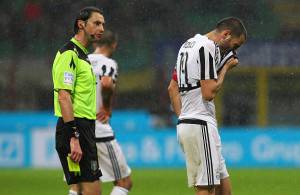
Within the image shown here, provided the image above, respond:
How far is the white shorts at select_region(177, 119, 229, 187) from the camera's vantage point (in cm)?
725

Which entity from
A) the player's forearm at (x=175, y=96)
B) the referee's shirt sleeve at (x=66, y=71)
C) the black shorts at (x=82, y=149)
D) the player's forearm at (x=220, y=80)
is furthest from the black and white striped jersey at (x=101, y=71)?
the player's forearm at (x=220, y=80)

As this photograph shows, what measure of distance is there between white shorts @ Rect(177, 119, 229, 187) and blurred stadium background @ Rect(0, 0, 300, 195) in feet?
11.1

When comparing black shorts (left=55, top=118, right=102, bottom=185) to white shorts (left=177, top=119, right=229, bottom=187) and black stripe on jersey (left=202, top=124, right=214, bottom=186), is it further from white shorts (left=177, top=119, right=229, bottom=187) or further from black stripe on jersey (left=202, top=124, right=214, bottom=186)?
black stripe on jersey (left=202, top=124, right=214, bottom=186)

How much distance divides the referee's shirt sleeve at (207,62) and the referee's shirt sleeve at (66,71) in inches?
38.7

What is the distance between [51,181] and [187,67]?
6141mm

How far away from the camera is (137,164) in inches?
611

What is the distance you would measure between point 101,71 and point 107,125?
22.5 inches

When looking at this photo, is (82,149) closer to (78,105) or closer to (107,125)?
(78,105)

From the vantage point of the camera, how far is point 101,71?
30.5ft

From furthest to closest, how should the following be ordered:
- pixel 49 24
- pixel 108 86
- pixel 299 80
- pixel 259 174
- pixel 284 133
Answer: pixel 284 133 → pixel 299 80 → pixel 259 174 → pixel 49 24 → pixel 108 86

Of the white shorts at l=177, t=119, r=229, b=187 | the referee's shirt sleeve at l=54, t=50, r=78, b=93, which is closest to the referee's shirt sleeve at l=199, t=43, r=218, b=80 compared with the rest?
the white shorts at l=177, t=119, r=229, b=187

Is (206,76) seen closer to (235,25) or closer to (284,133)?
(235,25)

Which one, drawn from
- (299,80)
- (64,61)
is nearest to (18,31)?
(299,80)

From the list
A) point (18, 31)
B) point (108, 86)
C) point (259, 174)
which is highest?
point (18, 31)
